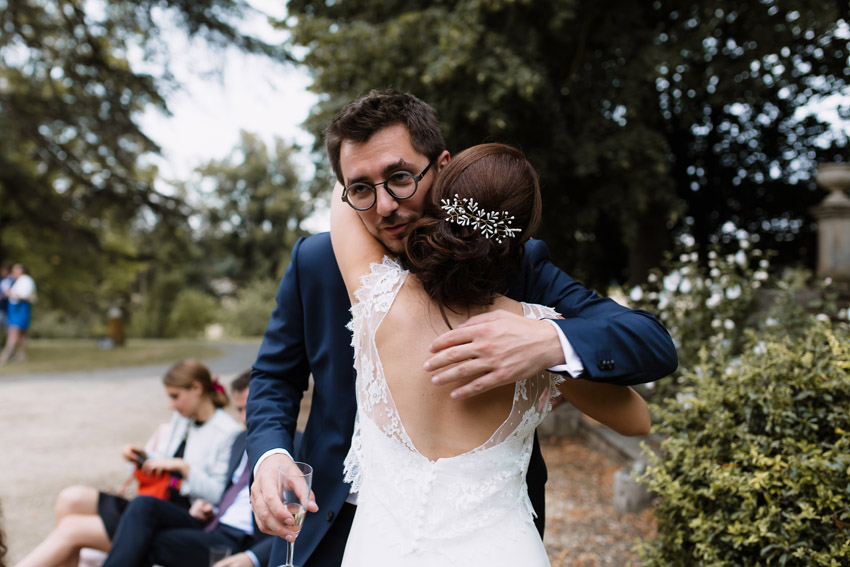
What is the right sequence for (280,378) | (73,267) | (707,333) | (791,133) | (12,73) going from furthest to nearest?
(73,267) < (12,73) < (791,133) < (707,333) < (280,378)

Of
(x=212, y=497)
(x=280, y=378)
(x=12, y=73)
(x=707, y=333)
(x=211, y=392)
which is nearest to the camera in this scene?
(x=280, y=378)

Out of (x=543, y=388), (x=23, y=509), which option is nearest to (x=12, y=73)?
(x=23, y=509)

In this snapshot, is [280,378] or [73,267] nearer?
[280,378]

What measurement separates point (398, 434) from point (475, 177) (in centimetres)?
67

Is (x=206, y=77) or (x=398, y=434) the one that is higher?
(x=206, y=77)

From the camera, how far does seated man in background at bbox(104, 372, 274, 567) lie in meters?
3.21

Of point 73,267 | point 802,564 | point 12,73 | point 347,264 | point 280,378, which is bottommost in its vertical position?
point 802,564

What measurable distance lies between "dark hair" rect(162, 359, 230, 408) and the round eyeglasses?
268 centimetres

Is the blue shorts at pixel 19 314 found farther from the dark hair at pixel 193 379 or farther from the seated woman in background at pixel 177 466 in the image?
the dark hair at pixel 193 379

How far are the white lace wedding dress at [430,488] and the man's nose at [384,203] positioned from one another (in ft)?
0.93

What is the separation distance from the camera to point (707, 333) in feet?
17.5

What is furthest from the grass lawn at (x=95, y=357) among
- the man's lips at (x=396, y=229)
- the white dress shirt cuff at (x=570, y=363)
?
the white dress shirt cuff at (x=570, y=363)

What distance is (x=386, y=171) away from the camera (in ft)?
6.08

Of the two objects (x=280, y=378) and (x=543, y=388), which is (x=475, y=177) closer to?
(x=543, y=388)
